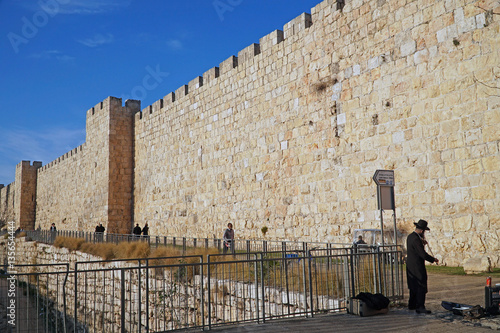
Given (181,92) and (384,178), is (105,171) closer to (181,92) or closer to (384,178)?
(181,92)

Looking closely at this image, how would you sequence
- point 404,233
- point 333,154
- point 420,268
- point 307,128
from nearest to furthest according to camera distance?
1. point 420,268
2. point 404,233
3. point 333,154
4. point 307,128

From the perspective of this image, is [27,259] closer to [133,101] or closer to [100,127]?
[100,127]

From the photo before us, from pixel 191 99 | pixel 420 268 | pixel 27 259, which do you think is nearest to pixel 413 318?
pixel 420 268

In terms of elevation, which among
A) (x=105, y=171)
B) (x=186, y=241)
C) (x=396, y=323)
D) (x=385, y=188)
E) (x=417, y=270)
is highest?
(x=105, y=171)

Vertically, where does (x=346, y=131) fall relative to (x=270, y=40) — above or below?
below

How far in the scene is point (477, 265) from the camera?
26.1ft

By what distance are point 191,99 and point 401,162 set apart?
423 inches

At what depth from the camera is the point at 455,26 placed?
891 cm

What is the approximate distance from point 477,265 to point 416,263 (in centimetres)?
264

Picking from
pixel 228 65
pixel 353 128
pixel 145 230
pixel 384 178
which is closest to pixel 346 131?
pixel 353 128

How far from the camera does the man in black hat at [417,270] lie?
19.2 ft

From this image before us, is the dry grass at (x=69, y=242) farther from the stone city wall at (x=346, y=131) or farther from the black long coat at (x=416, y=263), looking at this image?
the black long coat at (x=416, y=263)

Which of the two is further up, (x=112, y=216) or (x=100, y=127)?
(x=100, y=127)

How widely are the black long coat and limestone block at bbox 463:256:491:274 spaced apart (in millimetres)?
2535
